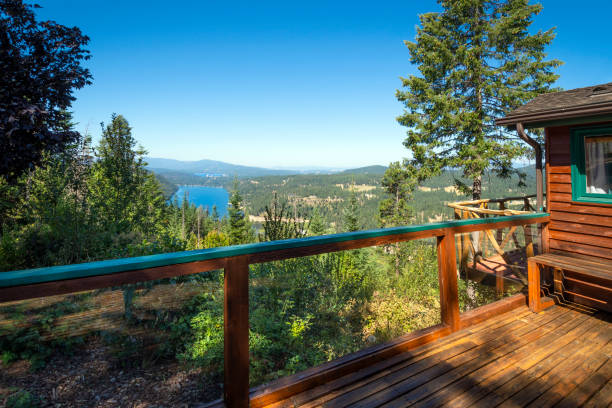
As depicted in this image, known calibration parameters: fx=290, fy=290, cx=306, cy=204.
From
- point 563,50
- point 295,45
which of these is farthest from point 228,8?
point 563,50

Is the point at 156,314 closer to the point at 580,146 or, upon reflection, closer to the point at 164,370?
the point at 164,370

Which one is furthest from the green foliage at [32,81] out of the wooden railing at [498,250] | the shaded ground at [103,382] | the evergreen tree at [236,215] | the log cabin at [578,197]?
the evergreen tree at [236,215]

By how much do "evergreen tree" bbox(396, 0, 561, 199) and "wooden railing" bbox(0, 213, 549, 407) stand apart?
378 inches

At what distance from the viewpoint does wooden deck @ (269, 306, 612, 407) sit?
1651mm

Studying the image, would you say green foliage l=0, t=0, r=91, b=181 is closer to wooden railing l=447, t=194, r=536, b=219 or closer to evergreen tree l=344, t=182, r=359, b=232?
wooden railing l=447, t=194, r=536, b=219

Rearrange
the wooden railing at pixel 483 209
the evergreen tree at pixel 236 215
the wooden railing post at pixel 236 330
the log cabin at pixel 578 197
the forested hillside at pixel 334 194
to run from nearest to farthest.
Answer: the wooden railing post at pixel 236 330
the log cabin at pixel 578 197
the wooden railing at pixel 483 209
the evergreen tree at pixel 236 215
the forested hillside at pixel 334 194

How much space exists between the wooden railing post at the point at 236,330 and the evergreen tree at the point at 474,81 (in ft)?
36.3

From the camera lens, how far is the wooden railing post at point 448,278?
2381mm

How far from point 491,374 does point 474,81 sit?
38.9 feet

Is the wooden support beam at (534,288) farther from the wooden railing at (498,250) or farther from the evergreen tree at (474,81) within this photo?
the evergreen tree at (474,81)

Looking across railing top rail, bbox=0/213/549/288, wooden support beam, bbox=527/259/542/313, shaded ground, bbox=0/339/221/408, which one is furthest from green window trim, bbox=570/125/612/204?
shaded ground, bbox=0/339/221/408

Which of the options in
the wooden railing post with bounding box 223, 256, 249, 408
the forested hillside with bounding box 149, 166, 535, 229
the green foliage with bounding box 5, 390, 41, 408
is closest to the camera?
the green foliage with bounding box 5, 390, 41, 408

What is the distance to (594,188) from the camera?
10.8ft

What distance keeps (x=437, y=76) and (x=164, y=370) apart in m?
13.0
